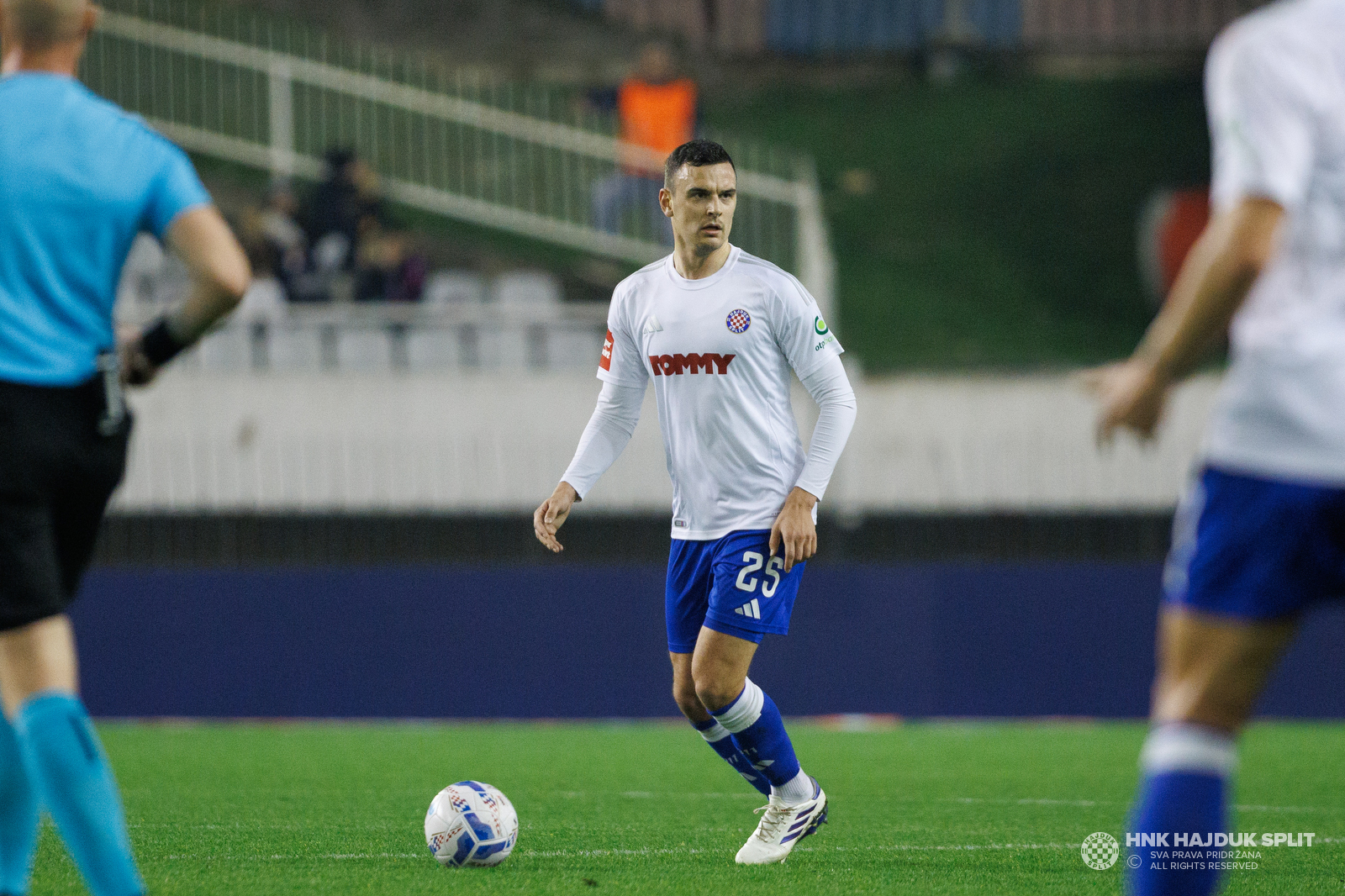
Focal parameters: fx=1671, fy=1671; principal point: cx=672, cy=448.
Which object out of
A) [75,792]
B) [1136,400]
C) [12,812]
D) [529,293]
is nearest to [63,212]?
[75,792]

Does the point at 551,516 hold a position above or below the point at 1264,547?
below

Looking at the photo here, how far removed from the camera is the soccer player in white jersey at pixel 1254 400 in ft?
8.74

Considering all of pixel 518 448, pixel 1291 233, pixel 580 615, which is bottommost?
pixel 580 615

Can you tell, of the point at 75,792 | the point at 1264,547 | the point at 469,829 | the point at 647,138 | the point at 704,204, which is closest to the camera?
the point at 1264,547

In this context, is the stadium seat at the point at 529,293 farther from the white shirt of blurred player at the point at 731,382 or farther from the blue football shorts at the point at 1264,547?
the blue football shorts at the point at 1264,547

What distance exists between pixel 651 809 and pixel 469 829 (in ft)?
6.04

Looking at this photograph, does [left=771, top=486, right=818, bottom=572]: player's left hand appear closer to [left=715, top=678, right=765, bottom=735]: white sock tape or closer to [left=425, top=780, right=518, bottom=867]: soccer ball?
[left=715, top=678, right=765, bottom=735]: white sock tape

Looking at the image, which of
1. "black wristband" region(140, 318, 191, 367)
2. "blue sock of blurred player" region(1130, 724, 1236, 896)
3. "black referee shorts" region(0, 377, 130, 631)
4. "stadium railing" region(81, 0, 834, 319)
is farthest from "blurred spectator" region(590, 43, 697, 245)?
"blue sock of blurred player" region(1130, 724, 1236, 896)

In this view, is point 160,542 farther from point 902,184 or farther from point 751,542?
point 902,184

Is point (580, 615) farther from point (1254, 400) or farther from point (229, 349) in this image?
point (1254, 400)

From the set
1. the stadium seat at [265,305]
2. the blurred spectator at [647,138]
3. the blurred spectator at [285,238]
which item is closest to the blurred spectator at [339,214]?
the blurred spectator at [285,238]

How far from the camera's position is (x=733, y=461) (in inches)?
211

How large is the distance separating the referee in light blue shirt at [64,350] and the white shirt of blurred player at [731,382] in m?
2.13

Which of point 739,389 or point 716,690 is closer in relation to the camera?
point 716,690
